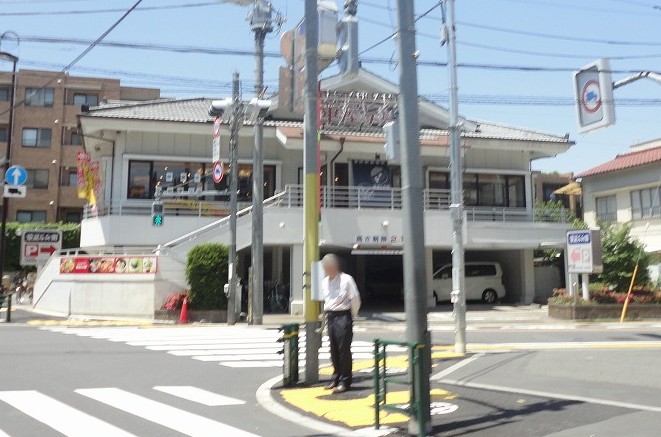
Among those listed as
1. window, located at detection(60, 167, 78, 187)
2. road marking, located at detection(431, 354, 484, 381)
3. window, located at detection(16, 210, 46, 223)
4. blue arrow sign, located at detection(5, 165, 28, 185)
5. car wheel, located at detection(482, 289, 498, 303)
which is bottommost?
road marking, located at detection(431, 354, 484, 381)

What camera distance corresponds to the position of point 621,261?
83.1ft

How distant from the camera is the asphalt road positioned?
273 inches

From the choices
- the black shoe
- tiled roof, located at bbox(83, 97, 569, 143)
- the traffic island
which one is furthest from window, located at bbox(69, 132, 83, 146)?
the black shoe

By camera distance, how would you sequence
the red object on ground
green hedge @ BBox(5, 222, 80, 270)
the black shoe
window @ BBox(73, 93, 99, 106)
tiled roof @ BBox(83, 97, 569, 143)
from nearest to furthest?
the black shoe → the red object on ground → tiled roof @ BBox(83, 97, 569, 143) → green hedge @ BBox(5, 222, 80, 270) → window @ BBox(73, 93, 99, 106)

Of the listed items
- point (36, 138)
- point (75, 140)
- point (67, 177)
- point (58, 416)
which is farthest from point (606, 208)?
point (36, 138)

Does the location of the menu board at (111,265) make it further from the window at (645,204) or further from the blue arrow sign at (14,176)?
the window at (645,204)

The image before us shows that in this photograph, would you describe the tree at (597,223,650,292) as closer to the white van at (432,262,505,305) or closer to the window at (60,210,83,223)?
the white van at (432,262,505,305)

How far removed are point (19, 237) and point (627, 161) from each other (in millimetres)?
37522

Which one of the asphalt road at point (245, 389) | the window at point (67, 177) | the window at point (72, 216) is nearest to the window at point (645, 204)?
the asphalt road at point (245, 389)

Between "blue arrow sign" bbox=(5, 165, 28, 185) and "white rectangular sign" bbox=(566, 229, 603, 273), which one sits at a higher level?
"blue arrow sign" bbox=(5, 165, 28, 185)

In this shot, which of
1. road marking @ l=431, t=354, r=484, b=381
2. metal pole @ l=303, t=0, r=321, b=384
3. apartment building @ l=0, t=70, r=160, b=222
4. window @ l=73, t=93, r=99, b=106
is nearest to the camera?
metal pole @ l=303, t=0, r=321, b=384

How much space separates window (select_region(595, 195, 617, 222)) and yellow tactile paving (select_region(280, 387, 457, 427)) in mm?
32189

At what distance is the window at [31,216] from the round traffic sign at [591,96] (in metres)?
43.2

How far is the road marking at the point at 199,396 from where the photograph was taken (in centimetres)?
862
